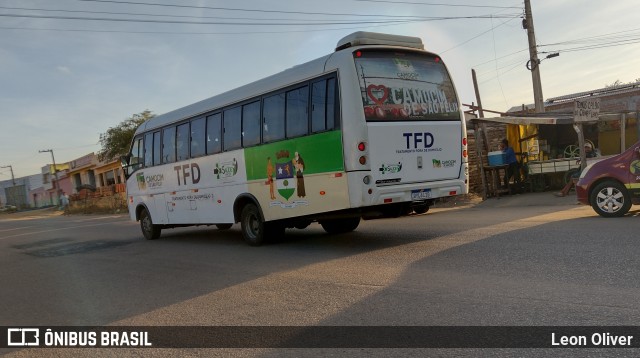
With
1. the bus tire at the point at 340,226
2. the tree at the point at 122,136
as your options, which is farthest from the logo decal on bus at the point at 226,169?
the tree at the point at 122,136

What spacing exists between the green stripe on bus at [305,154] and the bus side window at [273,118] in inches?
5.9

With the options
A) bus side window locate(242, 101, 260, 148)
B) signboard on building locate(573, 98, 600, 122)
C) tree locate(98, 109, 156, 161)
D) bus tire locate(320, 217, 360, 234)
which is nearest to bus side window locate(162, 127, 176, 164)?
bus side window locate(242, 101, 260, 148)

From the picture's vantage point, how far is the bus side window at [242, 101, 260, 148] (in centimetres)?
922

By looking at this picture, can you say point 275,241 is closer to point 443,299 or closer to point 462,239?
point 462,239

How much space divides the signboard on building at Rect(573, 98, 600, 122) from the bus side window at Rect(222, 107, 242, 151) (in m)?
8.23

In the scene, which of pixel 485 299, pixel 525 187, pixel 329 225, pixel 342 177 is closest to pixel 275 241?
pixel 329 225

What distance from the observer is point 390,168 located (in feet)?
25.0

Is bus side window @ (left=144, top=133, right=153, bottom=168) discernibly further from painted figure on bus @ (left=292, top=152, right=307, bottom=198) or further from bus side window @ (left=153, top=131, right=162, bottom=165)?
painted figure on bus @ (left=292, top=152, right=307, bottom=198)

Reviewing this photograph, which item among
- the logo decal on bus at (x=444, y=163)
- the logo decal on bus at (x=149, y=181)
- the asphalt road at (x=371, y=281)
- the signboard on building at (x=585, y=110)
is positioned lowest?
the asphalt road at (x=371, y=281)

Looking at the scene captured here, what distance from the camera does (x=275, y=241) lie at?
9977mm

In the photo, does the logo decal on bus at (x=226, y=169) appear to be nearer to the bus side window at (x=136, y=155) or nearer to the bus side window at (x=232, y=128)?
the bus side window at (x=232, y=128)

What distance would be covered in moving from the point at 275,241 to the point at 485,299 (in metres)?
5.81

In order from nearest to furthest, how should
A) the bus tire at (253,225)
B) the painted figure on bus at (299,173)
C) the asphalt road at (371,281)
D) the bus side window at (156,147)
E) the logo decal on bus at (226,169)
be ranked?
the asphalt road at (371,281) → the painted figure on bus at (299,173) → the bus tire at (253,225) → the logo decal on bus at (226,169) → the bus side window at (156,147)

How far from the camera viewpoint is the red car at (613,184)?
9.05 metres
